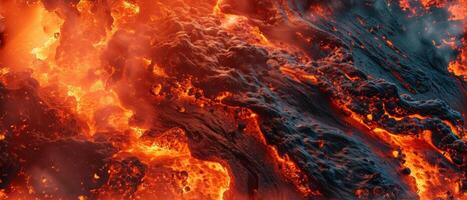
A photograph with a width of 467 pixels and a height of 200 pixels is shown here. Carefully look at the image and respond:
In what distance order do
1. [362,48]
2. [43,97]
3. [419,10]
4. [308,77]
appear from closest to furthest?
[43,97], [308,77], [362,48], [419,10]

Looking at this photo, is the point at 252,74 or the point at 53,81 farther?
the point at 252,74

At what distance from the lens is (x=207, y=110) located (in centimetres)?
468

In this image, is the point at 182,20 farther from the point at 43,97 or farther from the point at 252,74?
the point at 43,97

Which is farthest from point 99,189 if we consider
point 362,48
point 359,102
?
point 362,48

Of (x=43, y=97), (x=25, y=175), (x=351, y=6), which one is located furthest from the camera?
(x=351, y=6)

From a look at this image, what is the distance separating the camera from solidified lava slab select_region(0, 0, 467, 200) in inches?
157

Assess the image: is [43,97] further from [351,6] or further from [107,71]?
[351,6]

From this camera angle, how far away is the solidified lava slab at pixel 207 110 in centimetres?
399

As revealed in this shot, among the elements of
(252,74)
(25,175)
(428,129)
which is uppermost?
(428,129)

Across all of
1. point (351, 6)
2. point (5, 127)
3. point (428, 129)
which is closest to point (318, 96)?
point (428, 129)

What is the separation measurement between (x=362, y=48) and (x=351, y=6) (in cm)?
121

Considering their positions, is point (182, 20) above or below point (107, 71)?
above

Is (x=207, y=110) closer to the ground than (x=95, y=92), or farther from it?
farther from it

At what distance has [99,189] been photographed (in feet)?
12.6
